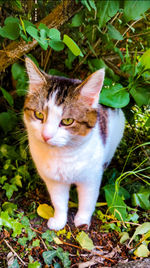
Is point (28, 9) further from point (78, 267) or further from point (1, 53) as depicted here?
point (78, 267)

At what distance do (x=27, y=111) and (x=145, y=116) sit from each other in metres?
1.58

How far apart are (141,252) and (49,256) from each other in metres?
0.59

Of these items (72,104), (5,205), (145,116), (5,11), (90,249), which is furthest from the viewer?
(145,116)

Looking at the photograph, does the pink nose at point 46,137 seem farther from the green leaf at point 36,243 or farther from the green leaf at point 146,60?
the green leaf at point 146,60

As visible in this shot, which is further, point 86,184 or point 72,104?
point 86,184

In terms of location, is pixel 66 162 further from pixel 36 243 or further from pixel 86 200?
pixel 36 243

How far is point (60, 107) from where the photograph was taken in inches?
54.5

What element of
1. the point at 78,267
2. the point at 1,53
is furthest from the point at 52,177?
the point at 1,53

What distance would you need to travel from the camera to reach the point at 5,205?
5.90 feet

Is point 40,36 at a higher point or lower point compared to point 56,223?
higher

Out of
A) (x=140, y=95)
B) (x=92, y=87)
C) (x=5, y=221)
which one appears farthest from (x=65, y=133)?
(x=140, y=95)

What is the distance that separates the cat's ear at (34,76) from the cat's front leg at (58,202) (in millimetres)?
656

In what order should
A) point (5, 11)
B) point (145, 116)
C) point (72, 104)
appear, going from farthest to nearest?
point (145, 116)
point (5, 11)
point (72, 104)

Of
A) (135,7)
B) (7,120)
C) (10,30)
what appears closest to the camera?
(135,7)
